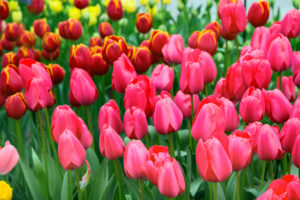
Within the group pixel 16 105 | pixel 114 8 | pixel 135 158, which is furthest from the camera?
pixel 114 8

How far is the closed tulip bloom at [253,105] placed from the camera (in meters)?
1.16

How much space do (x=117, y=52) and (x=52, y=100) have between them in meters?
0.27

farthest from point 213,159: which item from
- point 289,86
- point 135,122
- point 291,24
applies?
point 291,24

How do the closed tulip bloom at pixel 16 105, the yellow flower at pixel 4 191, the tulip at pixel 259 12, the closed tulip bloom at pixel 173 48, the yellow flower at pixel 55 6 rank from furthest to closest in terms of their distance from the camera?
1. the yellow flower at pixel 55 6
2. the tulip at pixel 259 12
3. the closed tulip bloom at pixel 173 48
4. the closed tulip bloom at pixel 16 105
5. the yellow flower at pixel 4 191

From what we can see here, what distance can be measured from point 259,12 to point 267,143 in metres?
→ 0.91

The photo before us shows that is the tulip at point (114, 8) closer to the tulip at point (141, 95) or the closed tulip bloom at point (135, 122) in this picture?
the tulip at point (141, 95)

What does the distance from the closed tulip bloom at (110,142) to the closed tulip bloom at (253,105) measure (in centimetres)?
31

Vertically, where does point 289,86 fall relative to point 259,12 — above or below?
below

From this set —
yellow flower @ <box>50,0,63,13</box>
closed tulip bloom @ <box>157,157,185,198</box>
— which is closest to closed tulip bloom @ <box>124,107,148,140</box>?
closed tulip bloom @ <box>157,157,185,198</box>

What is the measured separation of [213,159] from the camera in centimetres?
89

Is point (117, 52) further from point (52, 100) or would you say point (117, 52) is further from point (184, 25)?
point (184, 25)

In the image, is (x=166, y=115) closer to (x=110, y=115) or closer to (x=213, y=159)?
(x=110, y=115)

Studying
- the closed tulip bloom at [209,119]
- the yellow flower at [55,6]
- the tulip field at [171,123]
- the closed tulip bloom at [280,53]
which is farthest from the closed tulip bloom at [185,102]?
the yellow flower at [55,6]

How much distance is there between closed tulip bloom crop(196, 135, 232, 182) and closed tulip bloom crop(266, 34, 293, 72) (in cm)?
61
